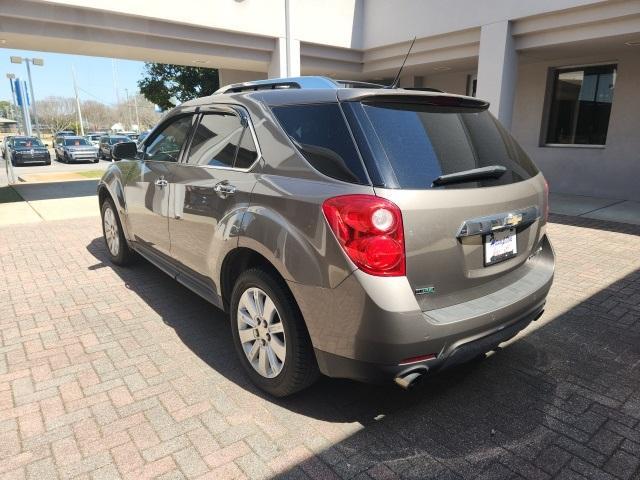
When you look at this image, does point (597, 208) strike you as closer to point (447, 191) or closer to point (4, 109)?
point (447, 191)

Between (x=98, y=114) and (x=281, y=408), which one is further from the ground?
(x=98, y=114)

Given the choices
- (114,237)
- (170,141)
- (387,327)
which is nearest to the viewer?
(387,327)

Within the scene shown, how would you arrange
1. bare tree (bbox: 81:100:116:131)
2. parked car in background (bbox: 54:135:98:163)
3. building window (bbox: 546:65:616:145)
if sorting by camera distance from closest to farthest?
building window (bbox: 546:65:616:145), parked car in background (bbox: 54:135:98:163), bare tree (bbox: 81:100:116:131)

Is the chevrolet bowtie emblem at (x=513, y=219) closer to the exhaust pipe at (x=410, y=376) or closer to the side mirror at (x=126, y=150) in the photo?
the exhaust pipe at (x=410, y=376)

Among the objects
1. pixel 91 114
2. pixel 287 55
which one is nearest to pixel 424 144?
pixel 287 55

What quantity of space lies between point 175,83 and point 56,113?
76.5 meters

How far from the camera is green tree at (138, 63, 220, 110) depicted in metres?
18.2

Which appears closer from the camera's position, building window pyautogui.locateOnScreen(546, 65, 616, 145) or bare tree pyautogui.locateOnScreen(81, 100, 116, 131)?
building window pyautogui.locateOnScreen(546, 65, 616, 145)

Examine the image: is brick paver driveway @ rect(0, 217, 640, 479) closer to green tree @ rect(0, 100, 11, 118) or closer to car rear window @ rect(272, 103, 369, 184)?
car rear window @ rect(272, 103, 369, 184)

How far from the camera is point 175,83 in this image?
19.1 meters

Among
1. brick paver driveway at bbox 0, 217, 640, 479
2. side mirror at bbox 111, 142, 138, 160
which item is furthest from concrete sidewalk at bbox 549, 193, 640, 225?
side mirror at bbox 111, 142, 138, 160

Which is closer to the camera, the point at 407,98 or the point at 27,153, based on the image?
the point at 407,98

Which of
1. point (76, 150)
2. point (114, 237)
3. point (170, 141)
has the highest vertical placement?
point (170, 141)

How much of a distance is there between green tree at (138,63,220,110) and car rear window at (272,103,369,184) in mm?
16746
